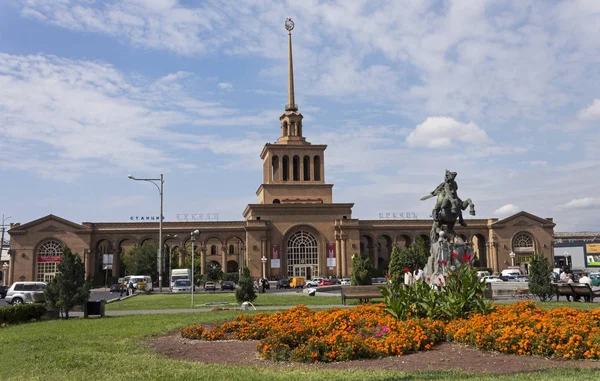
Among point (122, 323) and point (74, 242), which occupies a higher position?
point (74, 242)

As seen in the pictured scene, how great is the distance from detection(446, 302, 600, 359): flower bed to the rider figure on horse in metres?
11.2

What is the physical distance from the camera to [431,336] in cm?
1080

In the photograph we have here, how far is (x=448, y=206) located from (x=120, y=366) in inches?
651

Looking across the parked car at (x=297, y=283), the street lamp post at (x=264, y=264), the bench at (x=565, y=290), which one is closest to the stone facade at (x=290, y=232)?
the street lamp post at (x=264, y=264)

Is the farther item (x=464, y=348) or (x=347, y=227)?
(x=347, y=227)

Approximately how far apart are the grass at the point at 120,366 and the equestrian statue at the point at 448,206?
12.7m

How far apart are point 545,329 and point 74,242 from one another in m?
63.4

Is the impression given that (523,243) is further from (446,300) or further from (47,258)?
(446,300)

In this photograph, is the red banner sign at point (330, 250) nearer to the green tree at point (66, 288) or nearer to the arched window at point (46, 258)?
the arched window at point (46, 258)

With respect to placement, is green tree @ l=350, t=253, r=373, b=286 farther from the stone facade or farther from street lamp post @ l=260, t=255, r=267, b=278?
the stone facade

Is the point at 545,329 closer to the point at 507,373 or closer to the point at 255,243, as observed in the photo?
the point at 507,373

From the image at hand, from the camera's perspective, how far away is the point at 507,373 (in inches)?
321

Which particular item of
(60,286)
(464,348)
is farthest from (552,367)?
(60,286)

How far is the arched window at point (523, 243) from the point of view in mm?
71438
